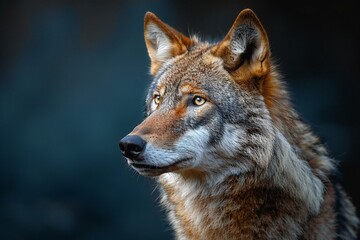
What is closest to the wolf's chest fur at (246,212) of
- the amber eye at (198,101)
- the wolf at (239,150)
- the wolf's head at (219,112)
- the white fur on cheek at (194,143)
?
the wolf at (239,150)

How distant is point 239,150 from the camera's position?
4.08 meters

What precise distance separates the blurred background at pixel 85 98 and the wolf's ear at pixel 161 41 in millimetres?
2625

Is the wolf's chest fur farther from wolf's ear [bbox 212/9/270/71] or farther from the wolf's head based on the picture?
Result: wolf's ear [bbox 212/9/270/71]

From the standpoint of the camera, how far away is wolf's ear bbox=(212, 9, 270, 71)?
4.09m

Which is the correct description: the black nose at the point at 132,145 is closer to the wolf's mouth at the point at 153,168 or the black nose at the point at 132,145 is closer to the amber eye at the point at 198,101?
the wolf's mouth at the point at 153,168

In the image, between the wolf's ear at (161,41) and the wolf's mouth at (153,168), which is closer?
the wolf's mouth at (153,168)

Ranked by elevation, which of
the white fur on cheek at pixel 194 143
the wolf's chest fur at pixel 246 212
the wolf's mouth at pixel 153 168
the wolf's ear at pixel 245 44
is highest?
the wolf's ear at pixel 245 44

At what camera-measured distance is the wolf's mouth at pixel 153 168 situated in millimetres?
3879

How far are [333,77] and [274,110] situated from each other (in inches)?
128

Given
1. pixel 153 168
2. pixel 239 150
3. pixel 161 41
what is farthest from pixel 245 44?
pixel 153 168

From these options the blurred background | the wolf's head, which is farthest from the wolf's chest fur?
the blurred background

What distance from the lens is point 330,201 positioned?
4352 mm

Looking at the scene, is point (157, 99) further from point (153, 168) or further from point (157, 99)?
point (153, 168)

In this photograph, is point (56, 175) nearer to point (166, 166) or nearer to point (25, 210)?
point (25, 210)
